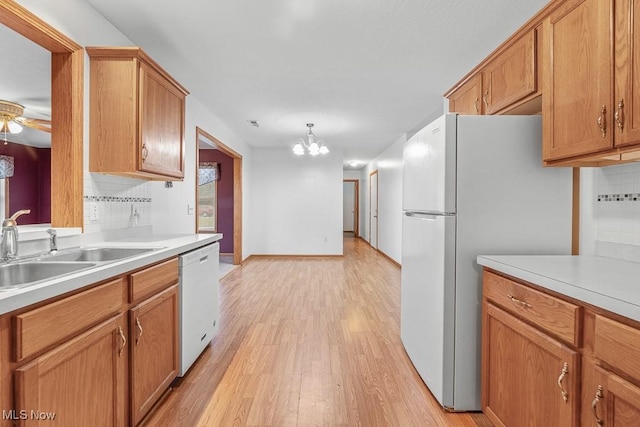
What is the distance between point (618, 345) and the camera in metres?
0.89

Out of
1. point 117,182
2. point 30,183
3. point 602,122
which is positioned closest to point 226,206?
point 30,183

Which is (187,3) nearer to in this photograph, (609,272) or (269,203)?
(609,272)

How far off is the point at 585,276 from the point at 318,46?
2.27m

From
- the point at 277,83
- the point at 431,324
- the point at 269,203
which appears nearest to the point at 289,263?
the point at 269,203

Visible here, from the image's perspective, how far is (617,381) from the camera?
89 cm

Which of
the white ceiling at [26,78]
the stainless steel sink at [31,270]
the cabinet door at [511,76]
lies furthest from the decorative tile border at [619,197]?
the white ceiling at [26,78]

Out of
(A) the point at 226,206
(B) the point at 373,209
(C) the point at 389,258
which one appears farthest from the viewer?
(B) the point at 373,209

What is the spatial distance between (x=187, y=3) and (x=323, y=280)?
3.78 m

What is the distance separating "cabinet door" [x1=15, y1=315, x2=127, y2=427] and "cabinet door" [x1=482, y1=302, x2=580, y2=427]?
168 centimetres

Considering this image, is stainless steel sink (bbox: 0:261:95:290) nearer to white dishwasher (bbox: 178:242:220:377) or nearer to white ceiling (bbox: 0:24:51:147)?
white dishwasher (bbox: 178:242:220:377)

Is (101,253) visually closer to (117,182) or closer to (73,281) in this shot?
(117,182)

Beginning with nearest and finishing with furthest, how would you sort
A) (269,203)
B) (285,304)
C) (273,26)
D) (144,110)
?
(144,110) < (273,26) < (285,304) < (269,203)

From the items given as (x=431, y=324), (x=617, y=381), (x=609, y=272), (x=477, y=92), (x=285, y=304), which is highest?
(x=477, y=92)

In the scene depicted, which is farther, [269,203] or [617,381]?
[269,203]
